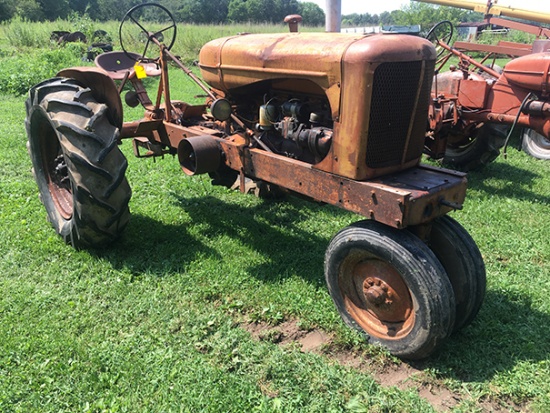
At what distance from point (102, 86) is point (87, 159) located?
0.83 metres

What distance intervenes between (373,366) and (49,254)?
2.63 metres

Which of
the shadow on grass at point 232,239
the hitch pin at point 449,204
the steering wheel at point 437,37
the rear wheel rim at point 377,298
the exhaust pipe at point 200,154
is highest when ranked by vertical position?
the steering wheel at point 437,37

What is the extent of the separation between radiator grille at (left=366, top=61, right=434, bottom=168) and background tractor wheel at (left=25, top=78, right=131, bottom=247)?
182cm

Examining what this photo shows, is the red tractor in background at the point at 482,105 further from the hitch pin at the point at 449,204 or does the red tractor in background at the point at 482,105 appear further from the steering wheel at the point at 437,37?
the hitch pin at the point at 449,204

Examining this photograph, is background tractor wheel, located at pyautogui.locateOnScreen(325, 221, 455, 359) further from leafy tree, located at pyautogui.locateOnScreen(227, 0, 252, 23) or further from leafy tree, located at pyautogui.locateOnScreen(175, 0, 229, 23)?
leafy tree, located at pyautogui.locateOnScreen(175, 0, 229, 23)

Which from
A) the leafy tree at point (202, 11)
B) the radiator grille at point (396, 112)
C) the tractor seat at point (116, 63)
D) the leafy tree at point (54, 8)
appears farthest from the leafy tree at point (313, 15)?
the radiator grille at point (396, 112)

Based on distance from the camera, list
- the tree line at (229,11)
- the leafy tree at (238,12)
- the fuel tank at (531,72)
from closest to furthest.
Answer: the fuel tank at (531,72), the tree line at (229,11), the leafy tree at (238,12)

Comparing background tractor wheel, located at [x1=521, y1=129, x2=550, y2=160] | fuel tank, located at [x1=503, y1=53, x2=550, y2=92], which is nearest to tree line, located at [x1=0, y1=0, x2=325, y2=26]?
background tractor wheel, located at [x1=521, y1=129, x2=550, y2=160]

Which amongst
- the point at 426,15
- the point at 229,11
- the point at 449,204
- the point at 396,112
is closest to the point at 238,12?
the point at 229,11

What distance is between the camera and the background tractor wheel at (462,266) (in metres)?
2.57

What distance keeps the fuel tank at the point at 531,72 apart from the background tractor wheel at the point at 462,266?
9.51 ft

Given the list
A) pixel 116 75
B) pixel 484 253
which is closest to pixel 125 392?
pixel 484 253

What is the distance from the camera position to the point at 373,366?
2.54 m

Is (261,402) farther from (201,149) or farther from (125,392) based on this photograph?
(201,149)
